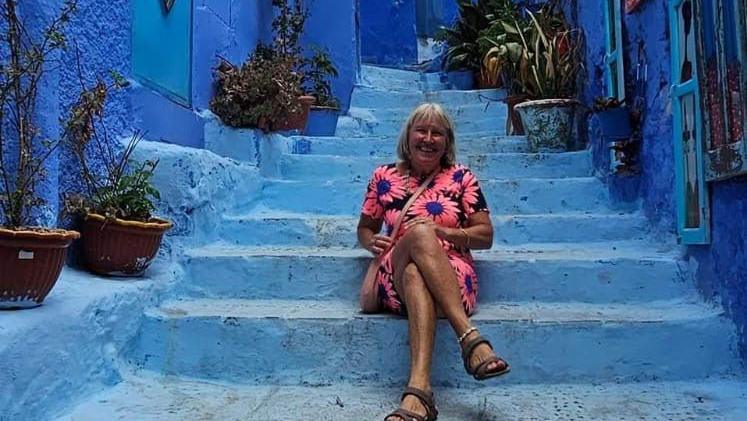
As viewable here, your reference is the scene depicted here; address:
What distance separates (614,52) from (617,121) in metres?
0.46

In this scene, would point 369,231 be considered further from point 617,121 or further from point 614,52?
point 614,52

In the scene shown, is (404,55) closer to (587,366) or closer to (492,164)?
(492,164)

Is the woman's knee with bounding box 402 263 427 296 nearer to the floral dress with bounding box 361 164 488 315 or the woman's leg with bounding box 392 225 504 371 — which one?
the woman's leg with bounding box 392 225 504 371

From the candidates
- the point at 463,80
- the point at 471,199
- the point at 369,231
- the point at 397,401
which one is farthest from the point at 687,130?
the point at 463,80

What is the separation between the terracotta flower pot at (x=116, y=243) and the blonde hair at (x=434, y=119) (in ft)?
3.07

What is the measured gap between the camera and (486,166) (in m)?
3.82

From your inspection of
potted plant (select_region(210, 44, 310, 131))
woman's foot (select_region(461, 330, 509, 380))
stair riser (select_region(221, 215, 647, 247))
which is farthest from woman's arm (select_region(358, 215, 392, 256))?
potted plant (select_region(210, 44, 310, 131))

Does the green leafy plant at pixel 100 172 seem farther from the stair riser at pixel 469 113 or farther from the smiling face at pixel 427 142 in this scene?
the stair riser at pixel 469 113

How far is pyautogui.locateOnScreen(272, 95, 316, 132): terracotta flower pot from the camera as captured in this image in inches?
158

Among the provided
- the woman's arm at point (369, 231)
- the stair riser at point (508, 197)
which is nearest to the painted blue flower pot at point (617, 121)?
the stair riser at point (508, 197)

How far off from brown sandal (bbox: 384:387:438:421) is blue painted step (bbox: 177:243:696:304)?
0.80 meters

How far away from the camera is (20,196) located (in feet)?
6.22

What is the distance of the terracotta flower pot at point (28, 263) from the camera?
174 cm

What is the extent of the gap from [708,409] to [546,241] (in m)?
1.22
